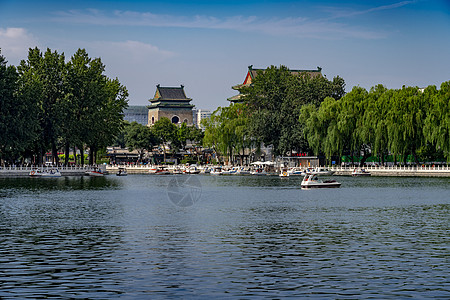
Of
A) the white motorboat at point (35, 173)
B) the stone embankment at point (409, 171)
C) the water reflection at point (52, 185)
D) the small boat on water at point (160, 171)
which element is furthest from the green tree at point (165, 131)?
the water reflection at point (52, 185)

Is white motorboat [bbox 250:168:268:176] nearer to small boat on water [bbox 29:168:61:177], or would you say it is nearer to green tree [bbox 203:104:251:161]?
green tree [bbox 203:104:251:161]

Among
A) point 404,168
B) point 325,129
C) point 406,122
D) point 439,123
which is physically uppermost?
point 406,122

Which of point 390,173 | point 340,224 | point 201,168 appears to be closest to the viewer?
point 340,224

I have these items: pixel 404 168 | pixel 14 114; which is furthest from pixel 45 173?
pixel 404 168

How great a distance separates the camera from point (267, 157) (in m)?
140

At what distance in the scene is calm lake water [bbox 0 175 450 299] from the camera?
61.5 feet

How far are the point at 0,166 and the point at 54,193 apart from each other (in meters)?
40.4

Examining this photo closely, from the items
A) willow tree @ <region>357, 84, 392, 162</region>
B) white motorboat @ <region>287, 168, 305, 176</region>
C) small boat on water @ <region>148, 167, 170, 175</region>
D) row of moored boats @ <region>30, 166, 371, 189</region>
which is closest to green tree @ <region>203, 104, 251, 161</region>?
row of moored boats @ <region>30, 166, 371, 189</region>

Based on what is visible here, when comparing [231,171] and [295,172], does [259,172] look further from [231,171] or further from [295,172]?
[295,172]

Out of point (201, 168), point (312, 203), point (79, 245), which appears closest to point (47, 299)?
point (79, 245)

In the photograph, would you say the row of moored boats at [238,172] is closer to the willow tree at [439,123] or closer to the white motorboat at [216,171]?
the white motorboat at [216,171]

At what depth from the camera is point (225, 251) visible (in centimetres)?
2520

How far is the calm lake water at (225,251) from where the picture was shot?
1873cm

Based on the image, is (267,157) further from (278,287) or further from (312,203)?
(278,287)
